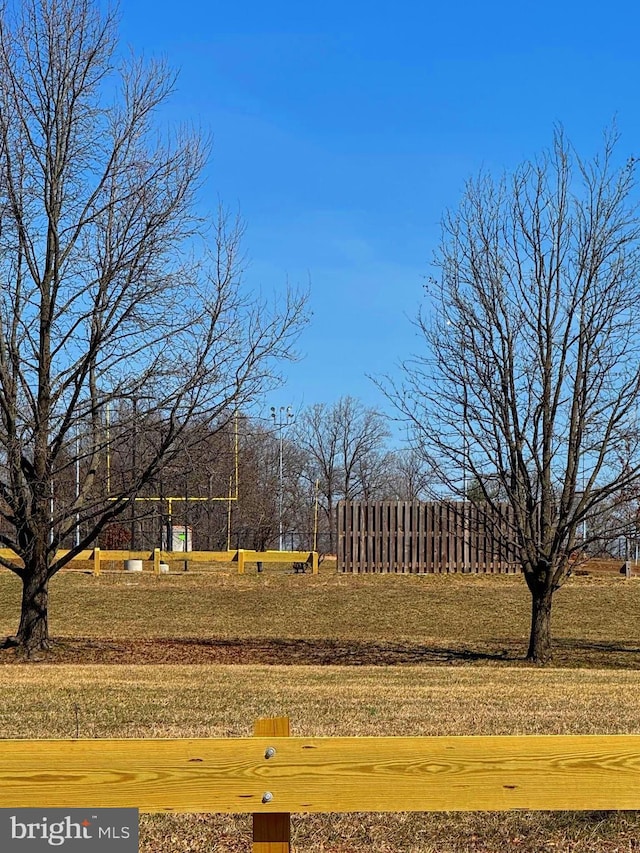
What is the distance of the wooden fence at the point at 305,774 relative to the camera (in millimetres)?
3908

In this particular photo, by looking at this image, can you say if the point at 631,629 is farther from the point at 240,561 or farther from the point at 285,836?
the point at 285,836

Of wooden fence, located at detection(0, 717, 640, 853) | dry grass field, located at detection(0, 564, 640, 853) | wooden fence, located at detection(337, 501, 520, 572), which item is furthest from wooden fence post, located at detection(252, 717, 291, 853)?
wooden fence, located at detection(337, 501, 520, 572)

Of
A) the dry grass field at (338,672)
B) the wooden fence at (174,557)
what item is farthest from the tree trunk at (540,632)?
the wooden fence at (174,557)

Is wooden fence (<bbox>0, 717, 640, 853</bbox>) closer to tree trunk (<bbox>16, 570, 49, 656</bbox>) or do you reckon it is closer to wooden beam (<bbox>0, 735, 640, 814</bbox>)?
wooden beam (<bbox>0, 735, 640, 814</bbox>)

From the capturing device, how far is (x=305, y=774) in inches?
154

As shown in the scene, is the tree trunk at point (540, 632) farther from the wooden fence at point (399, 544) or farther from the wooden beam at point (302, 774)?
the wooden fence at point (399, 544)

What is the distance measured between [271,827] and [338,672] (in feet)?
34.2

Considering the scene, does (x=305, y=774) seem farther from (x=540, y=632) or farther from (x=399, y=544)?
(x=399, y=544)

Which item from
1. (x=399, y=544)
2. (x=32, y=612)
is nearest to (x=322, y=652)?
(x=32, y=612)

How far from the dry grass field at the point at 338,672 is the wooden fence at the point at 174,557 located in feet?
3.63

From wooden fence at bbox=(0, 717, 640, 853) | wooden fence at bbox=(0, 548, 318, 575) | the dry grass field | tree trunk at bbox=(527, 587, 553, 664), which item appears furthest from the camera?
wooden fence at bbox=(0, 548, 318, 575)

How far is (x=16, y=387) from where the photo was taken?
1515 cm

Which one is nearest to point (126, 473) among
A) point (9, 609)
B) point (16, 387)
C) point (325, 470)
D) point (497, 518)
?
point (16, 387)

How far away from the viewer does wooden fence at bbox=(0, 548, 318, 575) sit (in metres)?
32.0
